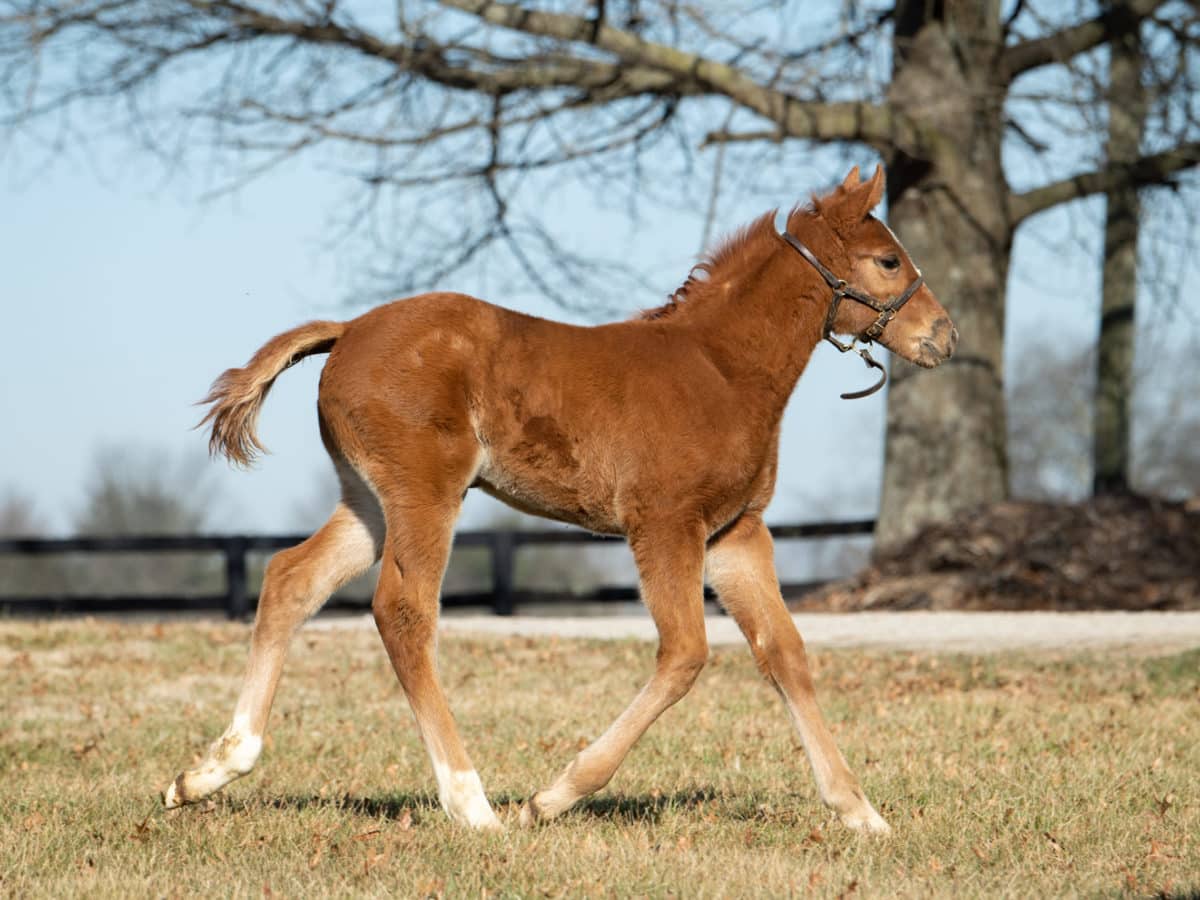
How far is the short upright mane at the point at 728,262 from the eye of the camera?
226 inches

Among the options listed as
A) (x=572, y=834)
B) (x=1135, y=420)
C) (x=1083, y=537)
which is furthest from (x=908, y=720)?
(x=1135, y=420)

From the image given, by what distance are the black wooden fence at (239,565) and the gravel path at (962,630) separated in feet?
9.35

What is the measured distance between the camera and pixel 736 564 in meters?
5.55

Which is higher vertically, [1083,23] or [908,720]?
[1083,23]

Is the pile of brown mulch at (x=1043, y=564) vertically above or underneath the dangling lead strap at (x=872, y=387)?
underneath

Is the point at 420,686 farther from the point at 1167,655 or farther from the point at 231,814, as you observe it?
the point at 1167,655

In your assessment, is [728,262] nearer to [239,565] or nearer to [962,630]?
[962,630]

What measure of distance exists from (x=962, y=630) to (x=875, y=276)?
302 inches

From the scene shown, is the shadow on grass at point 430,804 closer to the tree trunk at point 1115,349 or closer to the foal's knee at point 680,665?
the foal's knee at point 680,665

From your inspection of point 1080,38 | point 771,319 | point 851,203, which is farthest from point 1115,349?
point 771,319

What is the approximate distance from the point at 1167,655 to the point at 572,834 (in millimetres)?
7314

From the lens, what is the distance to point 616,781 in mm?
6469

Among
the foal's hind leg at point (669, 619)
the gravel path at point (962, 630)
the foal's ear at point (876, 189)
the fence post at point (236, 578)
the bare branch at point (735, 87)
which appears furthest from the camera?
the fence post at point (236, 578)

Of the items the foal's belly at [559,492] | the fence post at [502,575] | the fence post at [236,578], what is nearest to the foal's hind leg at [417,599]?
the foal's belly at [559,492]
